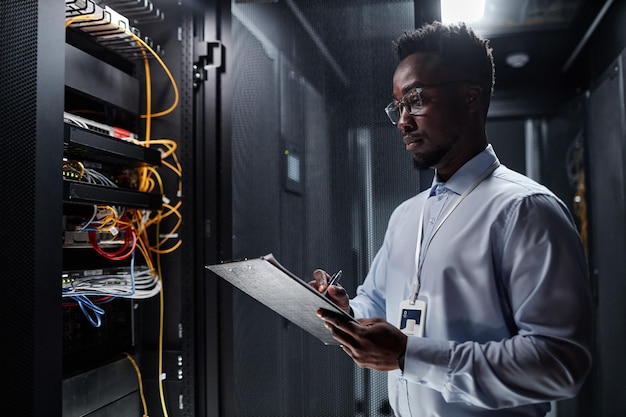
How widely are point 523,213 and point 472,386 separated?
1.25 ft

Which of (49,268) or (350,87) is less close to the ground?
(350,87)

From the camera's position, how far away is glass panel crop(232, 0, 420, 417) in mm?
1868

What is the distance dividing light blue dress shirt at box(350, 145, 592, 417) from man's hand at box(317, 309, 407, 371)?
1.3 inches

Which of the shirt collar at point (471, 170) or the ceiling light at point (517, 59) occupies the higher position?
the ceiling light at point (517, 59)

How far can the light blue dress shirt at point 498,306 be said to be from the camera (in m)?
1.04

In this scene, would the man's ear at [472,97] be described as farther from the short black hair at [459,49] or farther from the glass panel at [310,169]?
the glass panel at [310,169]

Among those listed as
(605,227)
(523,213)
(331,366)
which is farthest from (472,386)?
(605,227)

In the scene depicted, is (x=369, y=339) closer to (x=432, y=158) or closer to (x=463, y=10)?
(x=432, y=158)

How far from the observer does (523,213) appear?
1.13m

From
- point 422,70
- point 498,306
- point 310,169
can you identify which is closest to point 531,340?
point 498,306

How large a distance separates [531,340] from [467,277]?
20 centimetres

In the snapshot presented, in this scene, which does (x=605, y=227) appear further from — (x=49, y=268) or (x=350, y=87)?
(x=49, y=268)

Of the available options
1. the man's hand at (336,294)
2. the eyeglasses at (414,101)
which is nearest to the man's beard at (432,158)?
the eyeglasses at (414,101)

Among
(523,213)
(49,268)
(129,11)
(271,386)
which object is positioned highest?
(129,11)
